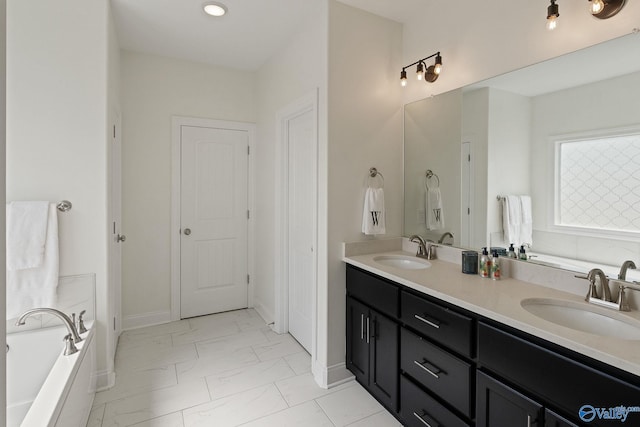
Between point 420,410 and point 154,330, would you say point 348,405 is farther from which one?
point 154,330

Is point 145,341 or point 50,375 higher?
point 50,375

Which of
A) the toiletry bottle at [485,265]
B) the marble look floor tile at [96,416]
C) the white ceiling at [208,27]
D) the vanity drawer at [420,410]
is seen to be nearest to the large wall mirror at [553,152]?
the toiletry bottle at [485,265]

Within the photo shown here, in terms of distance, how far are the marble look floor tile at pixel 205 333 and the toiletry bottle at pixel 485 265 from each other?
89.5 inches

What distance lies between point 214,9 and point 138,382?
8.88ft

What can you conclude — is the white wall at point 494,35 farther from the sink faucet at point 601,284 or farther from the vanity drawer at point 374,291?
the vanity drawer at point 374,291

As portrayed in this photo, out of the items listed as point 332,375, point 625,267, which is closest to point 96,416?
point 332,375

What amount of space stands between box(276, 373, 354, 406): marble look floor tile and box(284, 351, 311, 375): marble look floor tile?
80 mm

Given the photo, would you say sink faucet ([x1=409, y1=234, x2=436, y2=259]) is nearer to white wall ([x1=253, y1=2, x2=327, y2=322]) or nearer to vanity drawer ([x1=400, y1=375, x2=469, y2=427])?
white wall ([x1=253, y1=2, x2=327, y2=322])

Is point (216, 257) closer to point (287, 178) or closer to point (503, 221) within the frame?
point (287, 178)

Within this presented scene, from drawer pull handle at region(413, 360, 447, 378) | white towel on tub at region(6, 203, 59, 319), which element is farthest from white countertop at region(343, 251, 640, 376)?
white towel on tub at region(6, 203, 59, 319)

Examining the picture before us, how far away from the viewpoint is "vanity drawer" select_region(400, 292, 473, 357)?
143 centimetres

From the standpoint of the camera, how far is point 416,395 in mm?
1711

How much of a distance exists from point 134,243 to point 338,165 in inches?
87.5

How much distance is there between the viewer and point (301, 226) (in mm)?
2828
